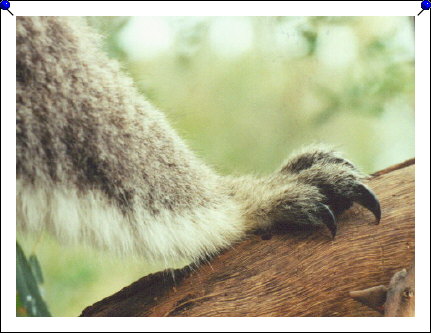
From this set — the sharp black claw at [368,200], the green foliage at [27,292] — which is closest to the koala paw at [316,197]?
the sharp black claw at [368,200]

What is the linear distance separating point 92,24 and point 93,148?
0.49 meters

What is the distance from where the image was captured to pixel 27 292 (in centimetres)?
161

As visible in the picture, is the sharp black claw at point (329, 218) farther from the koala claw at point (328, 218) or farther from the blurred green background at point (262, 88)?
the blurred green background at point (262, 88)

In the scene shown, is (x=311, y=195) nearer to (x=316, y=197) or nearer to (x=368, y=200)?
(x=316, y=197)

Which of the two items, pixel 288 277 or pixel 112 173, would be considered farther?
pixel 288 277

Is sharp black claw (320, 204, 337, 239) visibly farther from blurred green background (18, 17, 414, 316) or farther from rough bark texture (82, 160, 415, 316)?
blurred green background (18, 17, 414, 316)

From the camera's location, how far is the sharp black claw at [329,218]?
1531 mm

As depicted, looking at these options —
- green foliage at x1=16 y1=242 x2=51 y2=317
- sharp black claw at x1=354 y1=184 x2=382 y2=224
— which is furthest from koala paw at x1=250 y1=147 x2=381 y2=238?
green foliage at x1=16 y1=242 x2=51 y2=317

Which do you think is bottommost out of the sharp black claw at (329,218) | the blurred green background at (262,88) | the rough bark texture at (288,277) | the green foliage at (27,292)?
the rough bark texture at (288,277)

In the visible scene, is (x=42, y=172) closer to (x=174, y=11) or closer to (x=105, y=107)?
(x=105, y=107)

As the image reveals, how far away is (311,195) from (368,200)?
0.61 feet

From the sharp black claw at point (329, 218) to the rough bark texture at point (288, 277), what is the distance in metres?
0.04

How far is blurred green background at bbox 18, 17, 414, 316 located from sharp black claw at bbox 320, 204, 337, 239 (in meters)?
0.34

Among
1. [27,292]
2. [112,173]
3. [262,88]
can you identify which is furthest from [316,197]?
[27,292]
